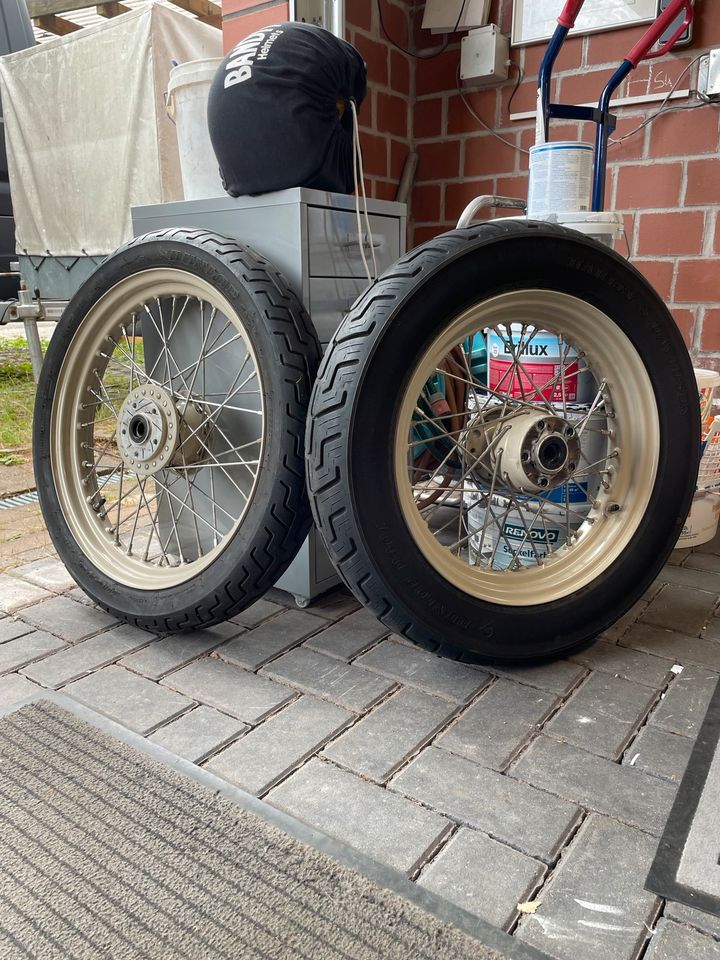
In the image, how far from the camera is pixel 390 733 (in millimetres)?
1390

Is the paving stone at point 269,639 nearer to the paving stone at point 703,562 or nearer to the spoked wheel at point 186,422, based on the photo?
the spoked wheel at point 186,422

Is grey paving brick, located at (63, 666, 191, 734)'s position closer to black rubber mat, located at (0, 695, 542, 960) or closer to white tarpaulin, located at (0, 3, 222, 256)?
black rubber mat, located at (0, 695, 542, 960)

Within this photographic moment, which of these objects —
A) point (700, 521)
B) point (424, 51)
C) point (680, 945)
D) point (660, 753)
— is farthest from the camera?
point (424, 51)

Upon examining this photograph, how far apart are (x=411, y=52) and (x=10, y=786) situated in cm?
278

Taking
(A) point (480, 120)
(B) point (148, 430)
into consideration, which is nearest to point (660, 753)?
(B) point (148, 430)

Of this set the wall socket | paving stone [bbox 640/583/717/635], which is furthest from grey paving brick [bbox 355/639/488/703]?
the wall socket

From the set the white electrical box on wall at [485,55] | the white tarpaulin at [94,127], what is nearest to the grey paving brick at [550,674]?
the white electrical box on wall at [485,55]

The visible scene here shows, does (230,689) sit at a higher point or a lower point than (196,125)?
lower

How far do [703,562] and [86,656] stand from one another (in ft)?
5.84

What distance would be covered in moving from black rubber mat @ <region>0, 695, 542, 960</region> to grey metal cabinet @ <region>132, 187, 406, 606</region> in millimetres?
765

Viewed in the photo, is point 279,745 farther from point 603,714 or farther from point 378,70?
point 378,70

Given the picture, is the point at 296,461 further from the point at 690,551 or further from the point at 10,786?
the point at 690,551

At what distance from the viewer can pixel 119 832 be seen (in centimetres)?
112

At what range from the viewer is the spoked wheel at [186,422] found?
1601mm
